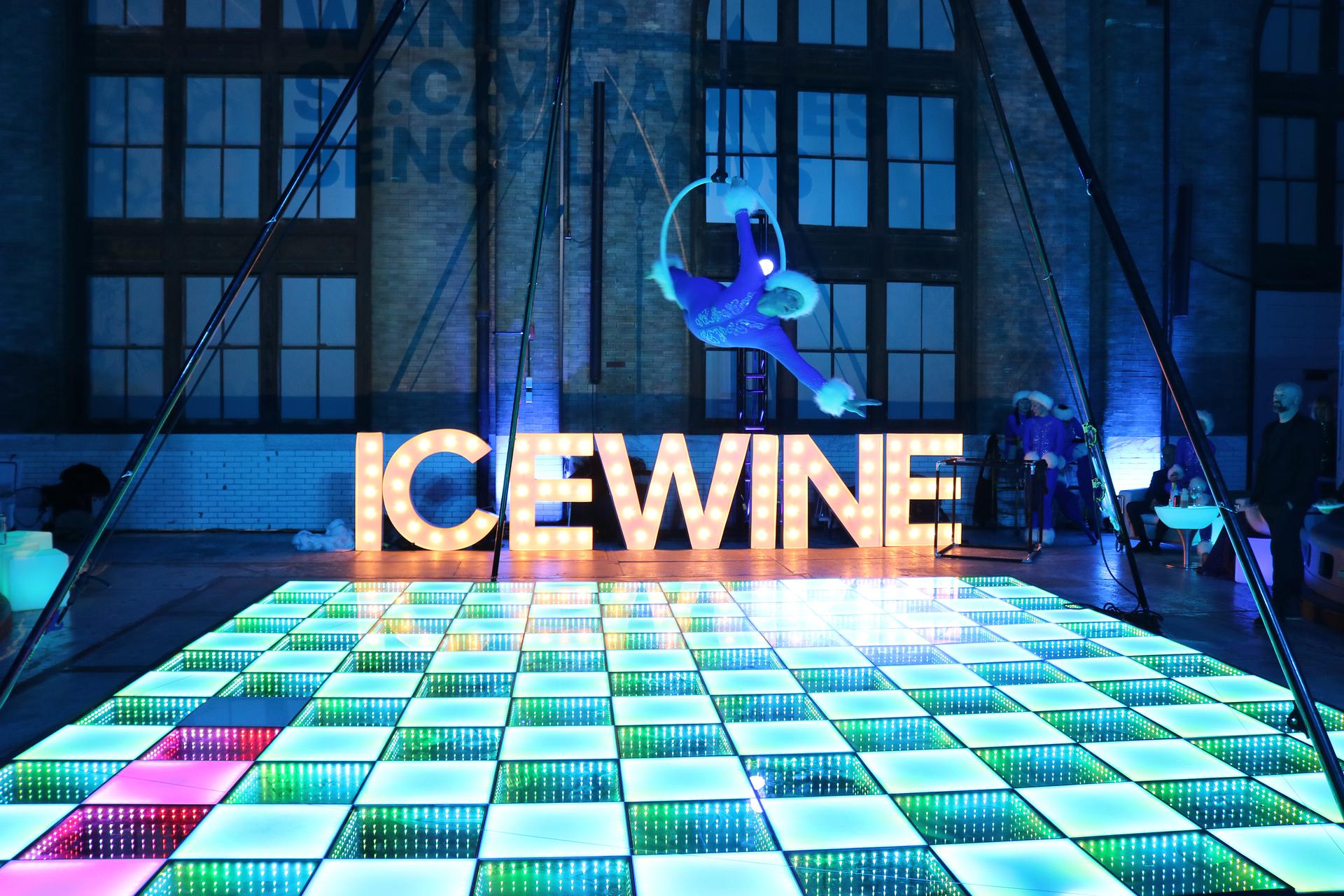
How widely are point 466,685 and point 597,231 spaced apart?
7130 millimetres

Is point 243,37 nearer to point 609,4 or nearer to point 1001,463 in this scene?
point 609,4

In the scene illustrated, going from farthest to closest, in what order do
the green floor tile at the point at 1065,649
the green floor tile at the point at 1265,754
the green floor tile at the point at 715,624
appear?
1. the green floor tile at the point at 715,624
2. the green floor tile at the point at 1065,649
3. the green floor tile at the point at 1265,754

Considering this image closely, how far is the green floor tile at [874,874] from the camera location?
236 centimetres

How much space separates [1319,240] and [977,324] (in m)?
4.41

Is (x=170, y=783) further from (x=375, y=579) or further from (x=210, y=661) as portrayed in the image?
(x=375, y=579)

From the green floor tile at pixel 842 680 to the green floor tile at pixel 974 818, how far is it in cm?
118

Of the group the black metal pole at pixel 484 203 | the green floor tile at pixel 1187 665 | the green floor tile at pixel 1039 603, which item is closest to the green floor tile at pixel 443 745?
the green floor tile at pixel 1187 665

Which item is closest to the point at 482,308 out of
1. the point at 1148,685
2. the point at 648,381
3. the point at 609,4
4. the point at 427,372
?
the point at 427,372

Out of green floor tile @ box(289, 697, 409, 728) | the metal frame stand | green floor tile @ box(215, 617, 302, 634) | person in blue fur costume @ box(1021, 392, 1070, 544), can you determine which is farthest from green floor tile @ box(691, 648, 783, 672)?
person in blue fur costume @ box(1021, 392, 1070, 544)

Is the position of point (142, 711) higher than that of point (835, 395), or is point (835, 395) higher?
point (835, 395)

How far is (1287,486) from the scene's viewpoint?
223 inches

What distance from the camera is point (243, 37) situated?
10.6 m

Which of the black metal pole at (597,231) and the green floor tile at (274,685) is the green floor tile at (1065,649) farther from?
the black metal pole at (597,231)

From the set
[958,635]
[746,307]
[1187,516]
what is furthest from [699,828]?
[1187,516]
